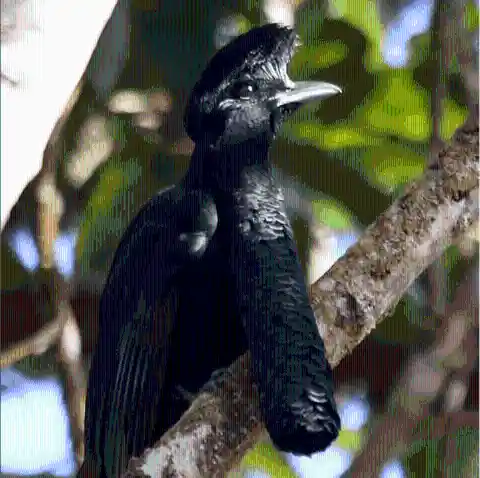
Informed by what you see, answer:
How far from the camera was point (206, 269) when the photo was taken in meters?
0.95

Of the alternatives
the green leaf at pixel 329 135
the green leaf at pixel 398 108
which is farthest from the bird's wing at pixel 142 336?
the green leaf at pixel 398 108

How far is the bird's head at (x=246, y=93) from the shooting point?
98 cm

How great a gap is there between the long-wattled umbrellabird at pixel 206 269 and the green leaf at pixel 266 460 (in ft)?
0.64

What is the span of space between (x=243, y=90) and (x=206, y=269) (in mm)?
170

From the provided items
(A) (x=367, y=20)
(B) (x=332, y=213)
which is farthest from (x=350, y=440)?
(A) (x=367, y=20)

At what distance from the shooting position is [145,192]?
3.83 ft

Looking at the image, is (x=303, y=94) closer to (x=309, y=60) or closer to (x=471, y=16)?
(x=309, y=60)

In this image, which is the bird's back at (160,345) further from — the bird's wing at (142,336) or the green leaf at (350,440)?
the green leaf at (350,440)

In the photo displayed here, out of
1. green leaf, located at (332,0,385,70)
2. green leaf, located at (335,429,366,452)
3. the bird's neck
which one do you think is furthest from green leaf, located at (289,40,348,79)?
green leaf, located at (335,429,366,452)

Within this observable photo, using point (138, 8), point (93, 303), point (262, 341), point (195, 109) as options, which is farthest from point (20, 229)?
point (262, 341)

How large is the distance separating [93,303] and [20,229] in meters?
0.15

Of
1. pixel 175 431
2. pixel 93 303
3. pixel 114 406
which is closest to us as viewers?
pixel 175 431

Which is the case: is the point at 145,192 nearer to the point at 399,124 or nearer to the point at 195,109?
the point at 195,109

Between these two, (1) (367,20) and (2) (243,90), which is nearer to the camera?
(2) (243,90)
